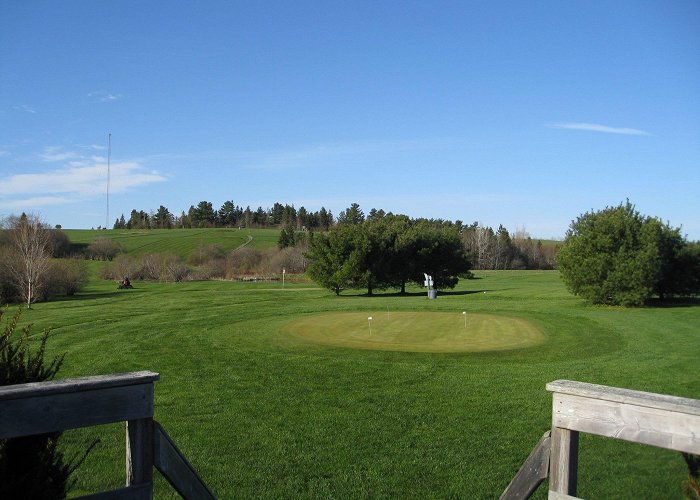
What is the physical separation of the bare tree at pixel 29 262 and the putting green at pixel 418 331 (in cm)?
2064

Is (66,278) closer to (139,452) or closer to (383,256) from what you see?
(383,256)

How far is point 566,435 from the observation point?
3629mm

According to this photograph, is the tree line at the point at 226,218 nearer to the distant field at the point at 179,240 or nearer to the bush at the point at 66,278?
the distant field at the point at 179,240

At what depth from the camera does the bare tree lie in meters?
34.8

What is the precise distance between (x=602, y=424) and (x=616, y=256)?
2734 centimetres

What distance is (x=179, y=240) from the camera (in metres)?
102

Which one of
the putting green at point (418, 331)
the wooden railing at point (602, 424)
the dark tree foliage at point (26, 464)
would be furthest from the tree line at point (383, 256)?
the wooden railing at point (602, 424)

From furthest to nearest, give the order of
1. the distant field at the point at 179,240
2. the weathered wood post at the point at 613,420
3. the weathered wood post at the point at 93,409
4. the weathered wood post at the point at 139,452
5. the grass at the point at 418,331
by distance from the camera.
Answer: the distant field at the point at 179,240 → the grass at the point at 418,331 → the weathered wood post at the point at 139,452 → the weathered wood post at the point at 613,420 → the weathered wood post at the point at 93,409

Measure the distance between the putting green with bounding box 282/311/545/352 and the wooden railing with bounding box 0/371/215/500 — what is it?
492 inches

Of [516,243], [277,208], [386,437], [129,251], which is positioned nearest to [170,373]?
[386,437]

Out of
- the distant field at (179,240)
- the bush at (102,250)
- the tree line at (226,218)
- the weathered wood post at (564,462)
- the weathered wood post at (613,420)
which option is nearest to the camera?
the weathered wood post at (613,420)

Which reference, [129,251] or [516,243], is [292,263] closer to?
[129,251]

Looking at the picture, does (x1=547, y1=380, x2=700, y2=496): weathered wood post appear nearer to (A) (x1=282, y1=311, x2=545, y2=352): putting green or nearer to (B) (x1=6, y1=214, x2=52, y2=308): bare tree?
(A) (x1=282, y1=311, x2=545, y2=352): putting green

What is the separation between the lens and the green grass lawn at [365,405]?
6.55 metres
